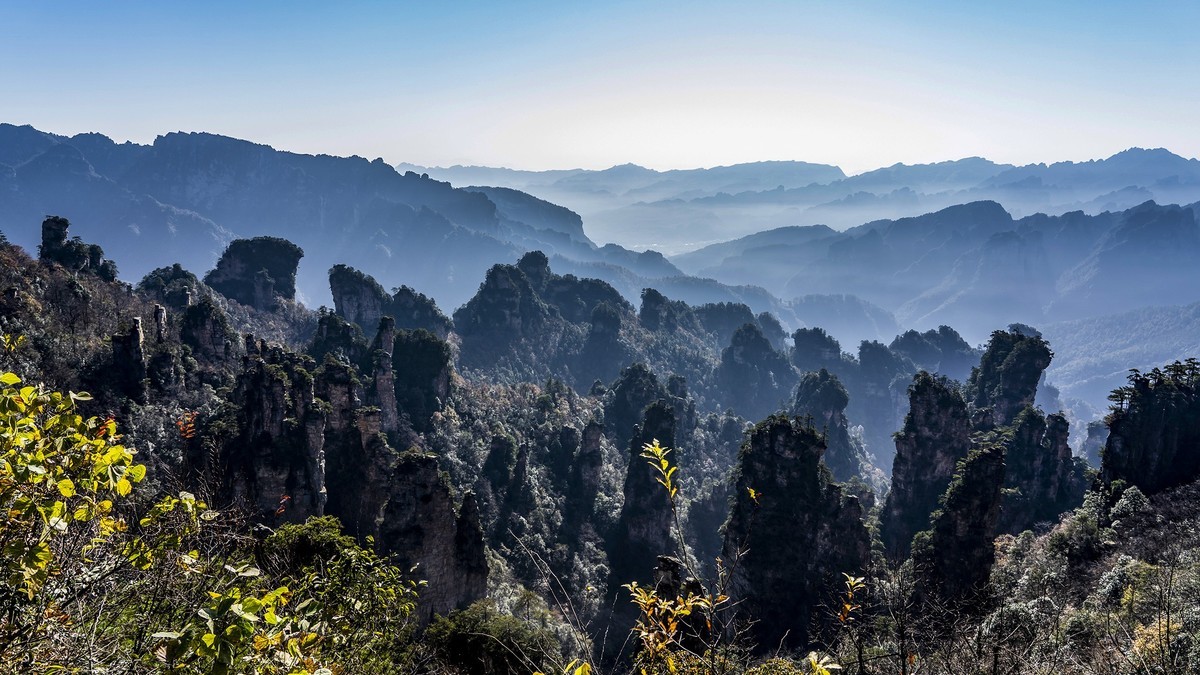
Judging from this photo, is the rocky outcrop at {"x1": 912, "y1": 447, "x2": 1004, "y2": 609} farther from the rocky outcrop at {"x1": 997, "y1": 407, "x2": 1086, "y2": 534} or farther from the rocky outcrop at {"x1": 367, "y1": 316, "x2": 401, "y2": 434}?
the rocky outcrop at {"x1": 367, "y1": 316, "x2": 401, "y2": 434}

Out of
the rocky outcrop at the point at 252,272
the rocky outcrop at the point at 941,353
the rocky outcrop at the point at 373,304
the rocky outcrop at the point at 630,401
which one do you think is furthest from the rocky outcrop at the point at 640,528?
the rocky outcrop at the point at 941,353

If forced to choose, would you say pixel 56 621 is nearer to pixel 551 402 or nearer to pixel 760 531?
pixel 760 531

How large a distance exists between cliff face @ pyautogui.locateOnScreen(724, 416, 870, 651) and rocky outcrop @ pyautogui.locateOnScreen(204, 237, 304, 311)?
208ft

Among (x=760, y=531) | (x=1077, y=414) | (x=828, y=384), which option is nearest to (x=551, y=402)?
(x=760, y=531)

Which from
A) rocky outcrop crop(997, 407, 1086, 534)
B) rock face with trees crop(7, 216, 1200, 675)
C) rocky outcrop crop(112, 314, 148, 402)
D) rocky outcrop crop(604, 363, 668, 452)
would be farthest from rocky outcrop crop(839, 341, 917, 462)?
rocky outcrop crop(112, 314, 148, 402)

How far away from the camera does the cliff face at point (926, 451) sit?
164ft

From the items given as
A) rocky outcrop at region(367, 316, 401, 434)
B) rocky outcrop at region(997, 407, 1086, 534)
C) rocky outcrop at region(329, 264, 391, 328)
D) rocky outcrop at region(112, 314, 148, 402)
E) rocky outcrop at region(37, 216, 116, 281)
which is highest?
rocky outcrop at region(37, 216, 116, 281)

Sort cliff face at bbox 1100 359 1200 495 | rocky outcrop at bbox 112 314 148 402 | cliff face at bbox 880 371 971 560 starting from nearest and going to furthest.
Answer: rocky outcrop at bbox 112 314 148 402
cliff face at bbox 1100 359 1200 495
cliff face at bbox 880 371 971 560

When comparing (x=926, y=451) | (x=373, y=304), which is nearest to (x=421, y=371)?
(x=373, y=304)

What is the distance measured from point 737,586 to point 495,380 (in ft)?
162

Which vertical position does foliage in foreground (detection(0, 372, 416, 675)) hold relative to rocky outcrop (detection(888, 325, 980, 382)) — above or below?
above

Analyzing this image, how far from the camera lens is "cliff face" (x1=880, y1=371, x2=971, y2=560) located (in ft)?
164

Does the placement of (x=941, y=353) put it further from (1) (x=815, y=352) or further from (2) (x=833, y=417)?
(2) (x=833, y=417)

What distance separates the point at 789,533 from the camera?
40.3 m
